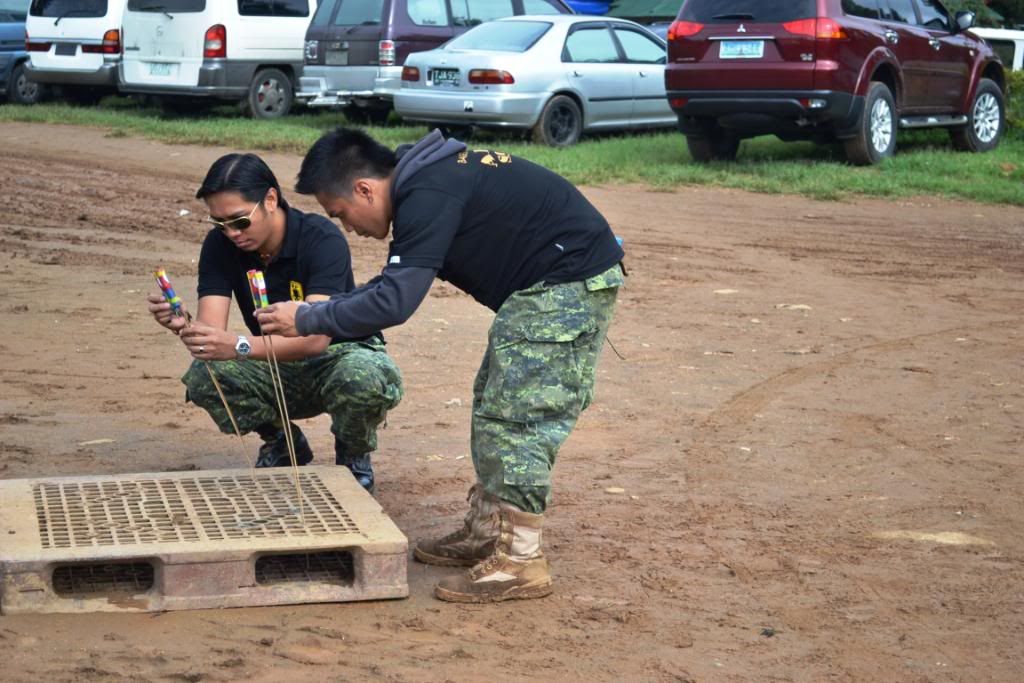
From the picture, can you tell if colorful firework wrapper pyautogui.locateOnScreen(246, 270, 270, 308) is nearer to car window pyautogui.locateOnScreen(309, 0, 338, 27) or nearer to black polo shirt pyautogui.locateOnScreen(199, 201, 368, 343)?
black polo shirt pyautogui.locateOnScreen(199, 201, 368, 343)

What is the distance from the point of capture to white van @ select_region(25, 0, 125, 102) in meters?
18.7

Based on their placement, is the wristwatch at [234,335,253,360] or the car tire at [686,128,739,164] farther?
the car tire at [686,128,739,164]

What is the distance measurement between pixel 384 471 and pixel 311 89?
1221 cm

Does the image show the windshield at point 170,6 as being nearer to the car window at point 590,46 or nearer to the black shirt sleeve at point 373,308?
the car window at point 590,46

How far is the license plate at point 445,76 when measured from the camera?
1509cm

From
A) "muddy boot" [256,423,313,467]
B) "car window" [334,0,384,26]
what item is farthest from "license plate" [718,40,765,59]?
"muddy boot" [256,423,313,467]

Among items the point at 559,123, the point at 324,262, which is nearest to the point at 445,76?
the point at 559,123

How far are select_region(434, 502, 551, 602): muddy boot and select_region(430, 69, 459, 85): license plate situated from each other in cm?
1123

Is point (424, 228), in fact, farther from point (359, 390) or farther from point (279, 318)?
point (359, 390)

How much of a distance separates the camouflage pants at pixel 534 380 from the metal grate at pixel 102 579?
A: 1072mm

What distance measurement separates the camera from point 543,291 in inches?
167

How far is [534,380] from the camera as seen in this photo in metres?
4.22

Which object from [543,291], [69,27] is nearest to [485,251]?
[543,291]

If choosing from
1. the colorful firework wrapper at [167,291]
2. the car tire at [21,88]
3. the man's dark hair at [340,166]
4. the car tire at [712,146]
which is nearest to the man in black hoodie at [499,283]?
the man's dark hair at [340,166]
